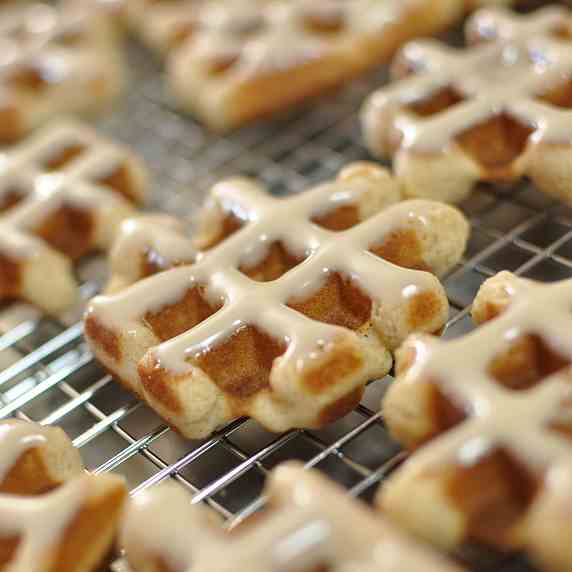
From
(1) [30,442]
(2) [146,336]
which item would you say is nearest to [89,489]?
(1) [30,442]

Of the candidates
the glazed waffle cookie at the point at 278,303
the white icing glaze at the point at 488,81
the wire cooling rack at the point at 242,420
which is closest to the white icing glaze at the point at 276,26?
the wire cooling rack at the point at 242,420

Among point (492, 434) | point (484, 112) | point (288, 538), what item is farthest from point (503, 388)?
point (484, 112)

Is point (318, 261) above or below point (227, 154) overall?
above

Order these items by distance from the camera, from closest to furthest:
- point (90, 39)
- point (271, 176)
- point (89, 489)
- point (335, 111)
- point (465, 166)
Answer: point (89, 489)
point (465, 166)
point (271, 176)
point (335, 111)
point (90, 39)

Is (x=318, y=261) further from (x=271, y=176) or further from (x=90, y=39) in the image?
(x=90, y=39)

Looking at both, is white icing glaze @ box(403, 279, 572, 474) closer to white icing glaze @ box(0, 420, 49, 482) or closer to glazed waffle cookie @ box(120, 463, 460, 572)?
glazed waffle cookie @ box(120, 463, 460, 572)

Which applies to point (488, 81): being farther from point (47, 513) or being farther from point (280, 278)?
point (47, 513)

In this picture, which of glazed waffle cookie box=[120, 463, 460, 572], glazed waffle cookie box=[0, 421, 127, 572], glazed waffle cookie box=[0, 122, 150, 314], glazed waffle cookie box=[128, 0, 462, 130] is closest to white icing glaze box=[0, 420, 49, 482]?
glazed waffle cookie box=[0, 421, 127, 572]
